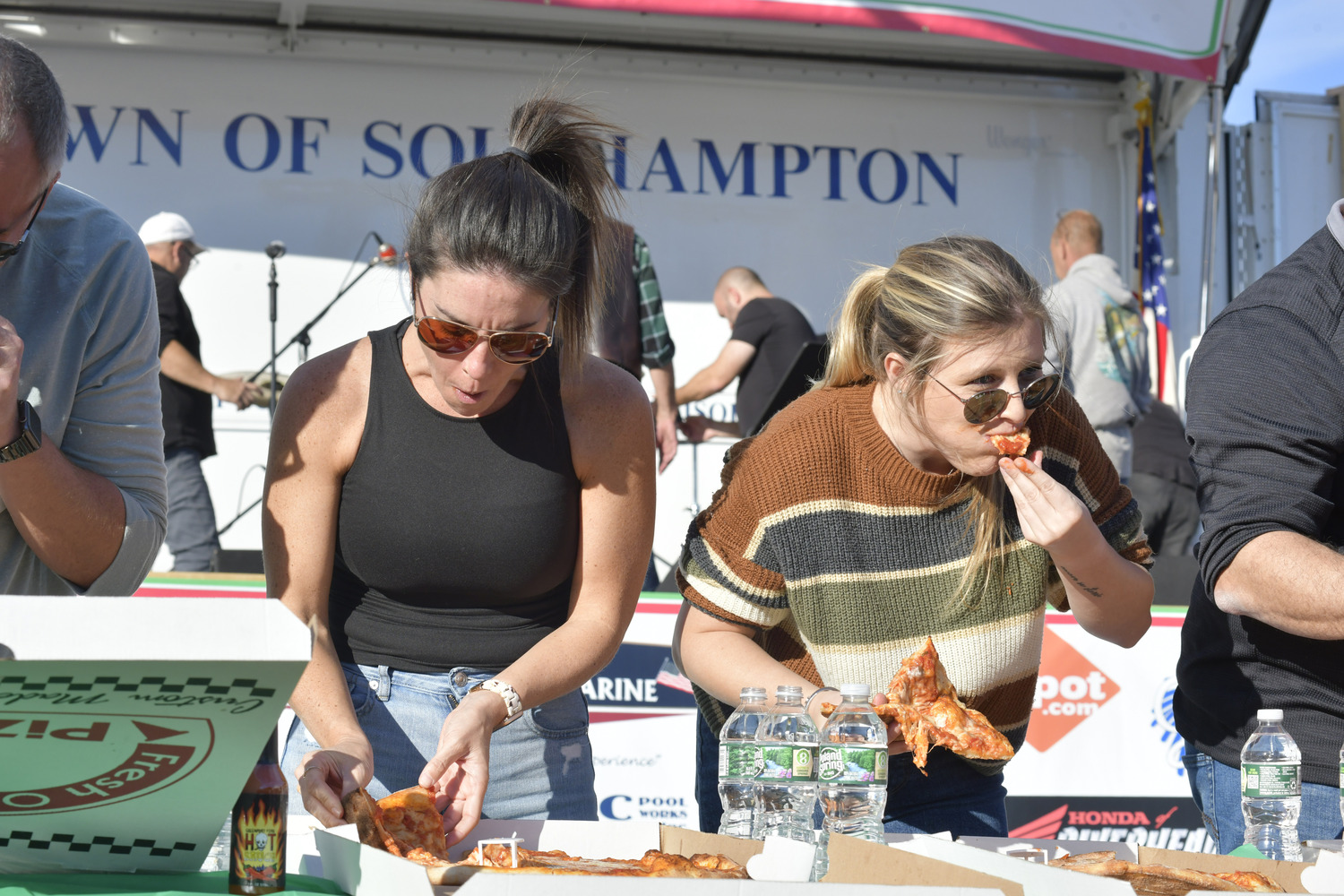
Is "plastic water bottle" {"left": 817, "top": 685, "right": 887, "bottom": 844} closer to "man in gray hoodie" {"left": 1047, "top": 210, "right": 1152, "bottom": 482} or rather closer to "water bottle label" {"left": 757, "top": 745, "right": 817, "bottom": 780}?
"water bottle label" {"left": 757, "top": 745, "right": 817, "bottom": 780}

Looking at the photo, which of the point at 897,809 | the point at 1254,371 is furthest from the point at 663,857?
the point at 1254,371

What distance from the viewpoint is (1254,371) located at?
1.99 metres

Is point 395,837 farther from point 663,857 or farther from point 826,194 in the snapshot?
point 826,194

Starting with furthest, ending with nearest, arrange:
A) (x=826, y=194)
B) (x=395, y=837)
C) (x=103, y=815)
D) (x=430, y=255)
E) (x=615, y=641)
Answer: (x=826, y=194)
(x=615, y=641)
(x=430, y=255)
(x=395, y=837)
(x=103, y=815)

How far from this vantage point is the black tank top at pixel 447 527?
2035 millimetres

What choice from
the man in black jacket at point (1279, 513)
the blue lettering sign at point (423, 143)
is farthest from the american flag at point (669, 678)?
the blue lettering sign at point (423, 143)

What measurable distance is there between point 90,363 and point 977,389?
55.5 inches

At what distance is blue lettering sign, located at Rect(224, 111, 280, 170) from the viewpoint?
6.52 meters

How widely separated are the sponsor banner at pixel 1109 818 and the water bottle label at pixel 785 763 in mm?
3054

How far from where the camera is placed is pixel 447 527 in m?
2.03

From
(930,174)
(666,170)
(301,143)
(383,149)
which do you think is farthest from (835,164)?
(301,143)

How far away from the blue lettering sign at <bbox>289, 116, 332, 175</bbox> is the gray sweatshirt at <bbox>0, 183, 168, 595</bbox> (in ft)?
16.2

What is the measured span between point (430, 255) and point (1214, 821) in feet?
5.54

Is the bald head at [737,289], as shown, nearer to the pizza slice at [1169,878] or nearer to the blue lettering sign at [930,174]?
the blue lettering sign at [930,174]
